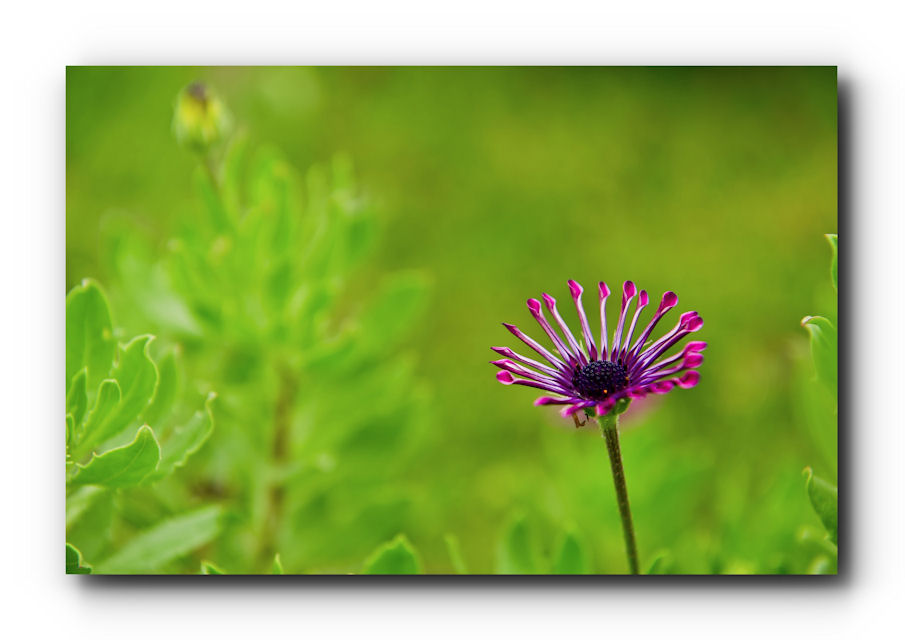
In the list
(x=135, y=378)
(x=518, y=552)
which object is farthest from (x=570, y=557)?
(x=135, y=378)

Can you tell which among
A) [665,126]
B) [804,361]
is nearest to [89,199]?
[665,126]

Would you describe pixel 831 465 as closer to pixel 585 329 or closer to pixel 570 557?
pixel 570 557

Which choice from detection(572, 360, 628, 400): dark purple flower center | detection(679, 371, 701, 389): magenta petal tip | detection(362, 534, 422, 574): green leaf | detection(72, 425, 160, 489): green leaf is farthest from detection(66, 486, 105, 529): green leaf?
detection(679, 371, 701, 389): magenta petal tip

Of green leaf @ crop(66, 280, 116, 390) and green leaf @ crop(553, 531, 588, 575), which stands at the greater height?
green leaf @ crop(66, 280, 116, 390)

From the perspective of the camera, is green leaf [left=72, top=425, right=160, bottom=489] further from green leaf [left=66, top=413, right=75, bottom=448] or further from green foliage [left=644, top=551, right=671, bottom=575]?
green foliage [left=644, top=551, right=671, bottom=575]

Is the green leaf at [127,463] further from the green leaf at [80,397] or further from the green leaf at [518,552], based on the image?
the green leaf at [518,552]

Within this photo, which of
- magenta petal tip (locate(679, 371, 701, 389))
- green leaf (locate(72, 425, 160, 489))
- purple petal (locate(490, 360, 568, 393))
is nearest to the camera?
magenta petal tip (locate(679, 371, 701, 389))
